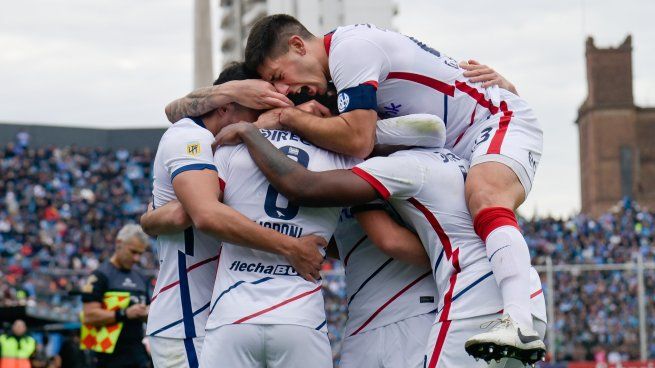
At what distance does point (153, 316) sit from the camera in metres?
5.77

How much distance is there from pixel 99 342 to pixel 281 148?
6.39m

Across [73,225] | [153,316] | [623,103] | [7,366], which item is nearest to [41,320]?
[7,366]

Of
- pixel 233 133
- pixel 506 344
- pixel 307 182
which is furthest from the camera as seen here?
pixel 233 133

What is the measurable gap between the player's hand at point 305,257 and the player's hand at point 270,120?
577 mm

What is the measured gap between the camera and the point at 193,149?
5312 mm

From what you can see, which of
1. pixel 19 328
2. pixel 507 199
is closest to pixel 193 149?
pixel 507 199

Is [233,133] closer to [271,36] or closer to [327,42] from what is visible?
[271,36]

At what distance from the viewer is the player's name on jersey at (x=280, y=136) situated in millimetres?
5274

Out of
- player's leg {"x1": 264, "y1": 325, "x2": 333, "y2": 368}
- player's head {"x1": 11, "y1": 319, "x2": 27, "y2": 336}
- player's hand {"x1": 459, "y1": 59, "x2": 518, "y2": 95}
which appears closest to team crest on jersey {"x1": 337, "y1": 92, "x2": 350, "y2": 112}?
player's hand {"x1": 459, "y1": 59, "x2": 518, "y2": 95}

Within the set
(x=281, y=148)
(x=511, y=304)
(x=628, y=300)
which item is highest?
(x=281, y=148)

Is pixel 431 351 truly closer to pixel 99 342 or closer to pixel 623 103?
pixel 99 342

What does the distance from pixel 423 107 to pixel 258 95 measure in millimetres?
862

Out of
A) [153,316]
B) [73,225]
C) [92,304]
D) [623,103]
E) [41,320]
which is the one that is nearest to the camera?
[153,316]

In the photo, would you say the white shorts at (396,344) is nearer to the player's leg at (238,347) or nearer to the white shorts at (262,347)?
the white shorts at (262,347)
